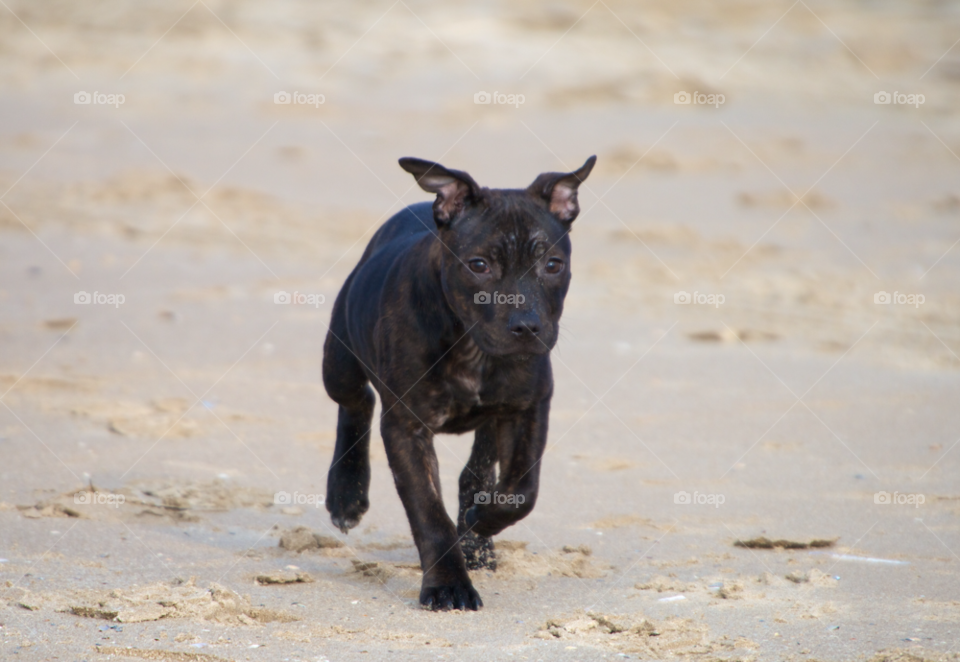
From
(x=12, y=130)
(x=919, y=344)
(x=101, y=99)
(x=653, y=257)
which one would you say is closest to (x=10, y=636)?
(x=919, y=344)

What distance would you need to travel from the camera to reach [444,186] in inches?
186

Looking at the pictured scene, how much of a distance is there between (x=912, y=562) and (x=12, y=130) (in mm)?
15249

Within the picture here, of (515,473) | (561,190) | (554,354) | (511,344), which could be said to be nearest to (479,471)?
(515,473)

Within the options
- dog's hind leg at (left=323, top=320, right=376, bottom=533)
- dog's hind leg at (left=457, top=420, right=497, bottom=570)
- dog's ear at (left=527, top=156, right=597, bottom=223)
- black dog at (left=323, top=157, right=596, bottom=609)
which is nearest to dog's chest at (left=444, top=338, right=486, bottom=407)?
black dog at (left=323, top=157, right=596, bottom=609)

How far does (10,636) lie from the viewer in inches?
154

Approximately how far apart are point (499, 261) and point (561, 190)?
595mm

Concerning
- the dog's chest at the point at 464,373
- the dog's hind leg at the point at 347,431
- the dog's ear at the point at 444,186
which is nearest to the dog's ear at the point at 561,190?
A: the dog's ear at the point at 444,186

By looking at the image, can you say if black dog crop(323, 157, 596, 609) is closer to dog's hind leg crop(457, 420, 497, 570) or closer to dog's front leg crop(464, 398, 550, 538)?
dog's front leg crop(464, 398, 550, 538)

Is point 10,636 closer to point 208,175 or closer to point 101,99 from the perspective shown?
point 208,175

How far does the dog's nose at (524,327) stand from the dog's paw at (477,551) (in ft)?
3.71

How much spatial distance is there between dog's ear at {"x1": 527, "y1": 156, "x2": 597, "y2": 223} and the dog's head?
38 mm

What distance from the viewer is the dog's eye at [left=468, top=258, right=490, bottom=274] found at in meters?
4.51

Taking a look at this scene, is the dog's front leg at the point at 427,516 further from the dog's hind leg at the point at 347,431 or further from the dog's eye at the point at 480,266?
the dog's hind leg at the point at 347,431

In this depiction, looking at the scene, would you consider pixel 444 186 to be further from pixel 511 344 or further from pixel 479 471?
pixel 479 471
